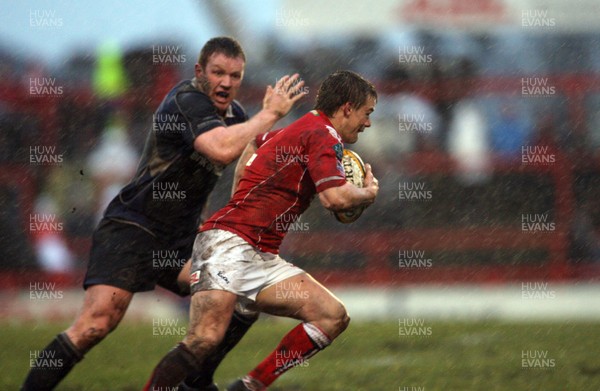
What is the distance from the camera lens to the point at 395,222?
1359cm

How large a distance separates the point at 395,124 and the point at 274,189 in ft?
27.5

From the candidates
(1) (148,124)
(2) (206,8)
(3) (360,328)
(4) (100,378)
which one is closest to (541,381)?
(4) (100,378)

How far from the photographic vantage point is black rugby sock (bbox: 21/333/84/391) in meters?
5.81

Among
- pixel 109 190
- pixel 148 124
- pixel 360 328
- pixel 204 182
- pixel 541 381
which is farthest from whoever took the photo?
pixel 148 124

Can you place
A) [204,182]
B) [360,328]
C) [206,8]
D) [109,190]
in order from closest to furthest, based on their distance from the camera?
[204,182] → [360,328] → [109,190] → [206,8]

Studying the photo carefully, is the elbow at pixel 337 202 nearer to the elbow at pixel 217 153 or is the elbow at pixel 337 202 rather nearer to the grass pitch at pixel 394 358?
the elbow at pixel 217 153

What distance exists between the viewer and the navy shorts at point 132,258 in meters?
6.03

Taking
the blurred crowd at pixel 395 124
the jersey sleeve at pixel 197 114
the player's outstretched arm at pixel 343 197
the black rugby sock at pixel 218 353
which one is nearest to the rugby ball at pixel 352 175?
the player's outstretched arm at pixel 343 197

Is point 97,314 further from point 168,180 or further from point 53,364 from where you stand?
point 168,180

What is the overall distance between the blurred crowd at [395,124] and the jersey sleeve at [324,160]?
782 cm

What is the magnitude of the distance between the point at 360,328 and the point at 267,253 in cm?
531

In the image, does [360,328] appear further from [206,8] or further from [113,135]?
[206,8]

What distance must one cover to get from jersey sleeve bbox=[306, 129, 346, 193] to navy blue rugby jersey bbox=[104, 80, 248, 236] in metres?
0.88

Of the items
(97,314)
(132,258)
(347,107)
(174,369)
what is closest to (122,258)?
(132,258)
